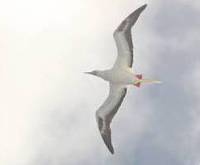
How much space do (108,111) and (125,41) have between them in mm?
9085

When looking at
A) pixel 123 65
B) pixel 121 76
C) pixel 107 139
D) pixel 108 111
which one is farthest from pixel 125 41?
pixel 107 139

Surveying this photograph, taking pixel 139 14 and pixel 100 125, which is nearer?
pixel 139 14

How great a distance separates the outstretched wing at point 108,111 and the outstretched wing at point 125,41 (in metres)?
4.06

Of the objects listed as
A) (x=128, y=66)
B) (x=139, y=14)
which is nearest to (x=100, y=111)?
(x=128, y=66)

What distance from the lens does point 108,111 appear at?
255 ft

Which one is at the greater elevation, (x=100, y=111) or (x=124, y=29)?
(x=124, y=29)

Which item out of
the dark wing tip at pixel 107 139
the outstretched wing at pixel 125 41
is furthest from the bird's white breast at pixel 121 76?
the dark wing tip at pixel 107 139

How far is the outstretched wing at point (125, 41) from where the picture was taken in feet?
242

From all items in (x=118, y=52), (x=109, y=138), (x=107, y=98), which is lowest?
(x=109, y=138)

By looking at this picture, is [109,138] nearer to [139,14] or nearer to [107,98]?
[107,98]

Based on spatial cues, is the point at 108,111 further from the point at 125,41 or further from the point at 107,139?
the point at 125,41

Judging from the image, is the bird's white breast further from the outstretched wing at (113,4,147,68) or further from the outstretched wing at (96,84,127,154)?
the outstretched wing at (96,84,127,154)

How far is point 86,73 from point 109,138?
869 cm

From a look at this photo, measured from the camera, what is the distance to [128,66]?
73.9 m
